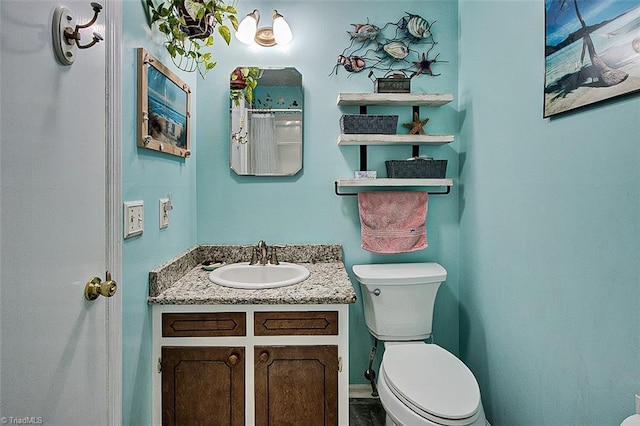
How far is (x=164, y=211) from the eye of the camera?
1.54 m

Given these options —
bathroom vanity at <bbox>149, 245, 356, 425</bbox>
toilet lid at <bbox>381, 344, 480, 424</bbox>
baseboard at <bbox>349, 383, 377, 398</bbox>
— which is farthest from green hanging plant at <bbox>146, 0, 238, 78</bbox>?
baseboard at <bbox>349, 383, 377, 398</bbox>

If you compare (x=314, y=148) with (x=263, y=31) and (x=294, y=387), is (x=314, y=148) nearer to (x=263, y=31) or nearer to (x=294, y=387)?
(x=263, y=31)

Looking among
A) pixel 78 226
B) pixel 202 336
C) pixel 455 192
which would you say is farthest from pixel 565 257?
pixel 78 226

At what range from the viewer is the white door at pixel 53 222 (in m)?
0.71

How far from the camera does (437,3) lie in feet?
6.77

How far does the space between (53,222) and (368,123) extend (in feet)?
4.80

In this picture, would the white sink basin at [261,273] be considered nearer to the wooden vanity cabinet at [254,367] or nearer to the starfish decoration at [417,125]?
the wooden vanity cabinet at [254,367]

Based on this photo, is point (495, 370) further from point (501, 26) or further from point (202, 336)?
point (501, 26)

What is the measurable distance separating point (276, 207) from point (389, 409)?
1.15 metres

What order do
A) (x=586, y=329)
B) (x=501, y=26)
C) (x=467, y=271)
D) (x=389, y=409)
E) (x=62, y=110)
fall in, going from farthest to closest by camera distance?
1. (x=467, y=271)
2. (x=501, y=26)
3. (x=389, y=409)
4. (x=586, y=329)
5. (x=62, y=110)

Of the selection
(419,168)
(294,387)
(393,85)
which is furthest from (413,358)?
(393,85)

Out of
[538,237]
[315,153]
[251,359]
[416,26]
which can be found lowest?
[251,359]

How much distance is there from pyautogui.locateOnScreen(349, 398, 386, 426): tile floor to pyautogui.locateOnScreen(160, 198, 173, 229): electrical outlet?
136 centimetres

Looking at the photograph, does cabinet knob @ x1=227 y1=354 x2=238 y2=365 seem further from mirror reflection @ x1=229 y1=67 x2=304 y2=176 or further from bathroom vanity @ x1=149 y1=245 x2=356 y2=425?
mirror reflection @ x1=229 y1=67 x2=304 y2=176
